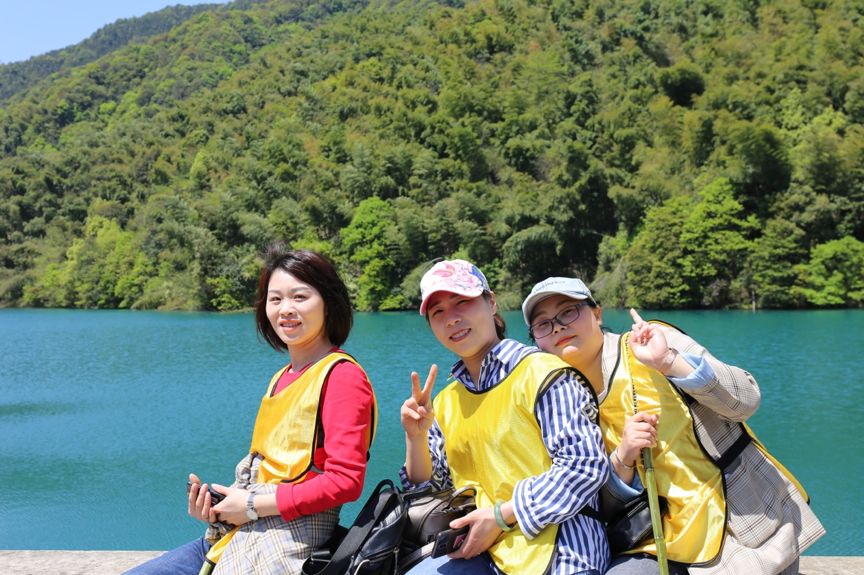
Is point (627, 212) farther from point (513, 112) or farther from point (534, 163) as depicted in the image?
point (513, 112)

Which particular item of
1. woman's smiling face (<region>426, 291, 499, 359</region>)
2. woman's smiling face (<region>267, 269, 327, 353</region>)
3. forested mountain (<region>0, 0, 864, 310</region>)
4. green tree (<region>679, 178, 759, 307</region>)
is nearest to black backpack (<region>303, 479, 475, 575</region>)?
woman's smiling face (<region>426, 291, 499, 359</region>)

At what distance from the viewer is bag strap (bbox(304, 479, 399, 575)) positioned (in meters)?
1.59

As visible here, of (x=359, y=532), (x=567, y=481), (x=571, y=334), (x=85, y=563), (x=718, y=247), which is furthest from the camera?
(x=718, y=247)

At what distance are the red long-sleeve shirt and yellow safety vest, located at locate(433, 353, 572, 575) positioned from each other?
27 centimetres

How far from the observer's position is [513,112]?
39250 mm

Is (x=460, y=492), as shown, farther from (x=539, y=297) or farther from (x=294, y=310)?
(x=294, y=310)

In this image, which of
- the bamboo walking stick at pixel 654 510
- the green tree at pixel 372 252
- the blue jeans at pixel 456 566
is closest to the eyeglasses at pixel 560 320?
the bamboo walking stick at pixel 654 510

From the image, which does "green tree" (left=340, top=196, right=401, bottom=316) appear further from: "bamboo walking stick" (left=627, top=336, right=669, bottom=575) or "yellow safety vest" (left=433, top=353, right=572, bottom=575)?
"bamboo walking stick" (left=627, top=336, right=669, bottom=575)

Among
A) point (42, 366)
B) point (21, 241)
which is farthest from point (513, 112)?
point (21, 241)

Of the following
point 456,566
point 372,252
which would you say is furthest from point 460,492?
point 372,252

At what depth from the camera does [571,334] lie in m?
1.83

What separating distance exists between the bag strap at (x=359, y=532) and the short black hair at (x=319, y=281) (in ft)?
1.69

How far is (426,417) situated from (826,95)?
30.9 meters

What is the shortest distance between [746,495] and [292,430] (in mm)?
1141
